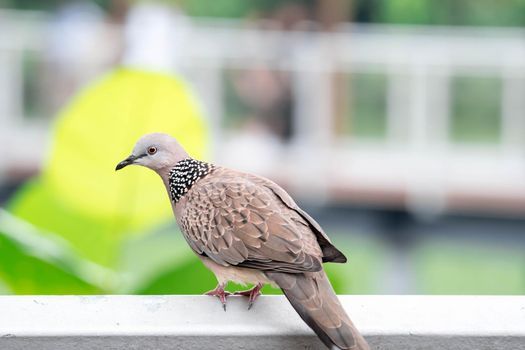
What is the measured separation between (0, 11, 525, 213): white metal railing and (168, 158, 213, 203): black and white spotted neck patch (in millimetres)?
7753

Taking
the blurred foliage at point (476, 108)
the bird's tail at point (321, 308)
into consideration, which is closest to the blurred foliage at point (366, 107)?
the blurred foliage at point (476, 108)

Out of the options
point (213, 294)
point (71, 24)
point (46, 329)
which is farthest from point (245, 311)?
point (71, 24)

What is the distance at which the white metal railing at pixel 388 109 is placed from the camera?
31.9 ft

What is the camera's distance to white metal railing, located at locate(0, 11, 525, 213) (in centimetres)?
973

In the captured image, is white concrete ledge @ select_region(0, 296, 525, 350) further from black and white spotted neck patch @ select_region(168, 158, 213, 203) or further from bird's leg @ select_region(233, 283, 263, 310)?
black and white spotted neck patch @ select_region(168, 158, 213, 203)

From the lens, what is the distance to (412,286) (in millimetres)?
8484

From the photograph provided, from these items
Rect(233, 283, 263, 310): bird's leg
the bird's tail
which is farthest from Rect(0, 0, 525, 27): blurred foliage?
the bird's tail

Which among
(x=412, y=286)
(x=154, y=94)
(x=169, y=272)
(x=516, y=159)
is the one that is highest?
(x=154, y=94)

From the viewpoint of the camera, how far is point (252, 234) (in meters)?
1.64

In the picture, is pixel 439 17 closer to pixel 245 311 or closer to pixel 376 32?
pixel 376 32

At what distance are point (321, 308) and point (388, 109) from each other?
8725 mm

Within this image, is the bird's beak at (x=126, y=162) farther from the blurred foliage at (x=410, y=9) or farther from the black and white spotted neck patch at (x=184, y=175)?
the blurred foliage at (x=410, y=9)

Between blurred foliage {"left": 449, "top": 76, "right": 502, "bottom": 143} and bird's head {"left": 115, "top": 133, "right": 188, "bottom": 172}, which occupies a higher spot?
bird's head {"left": 115, "top": 133, "right": 188, "bottom": 172}

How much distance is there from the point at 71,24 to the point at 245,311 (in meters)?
10.3
